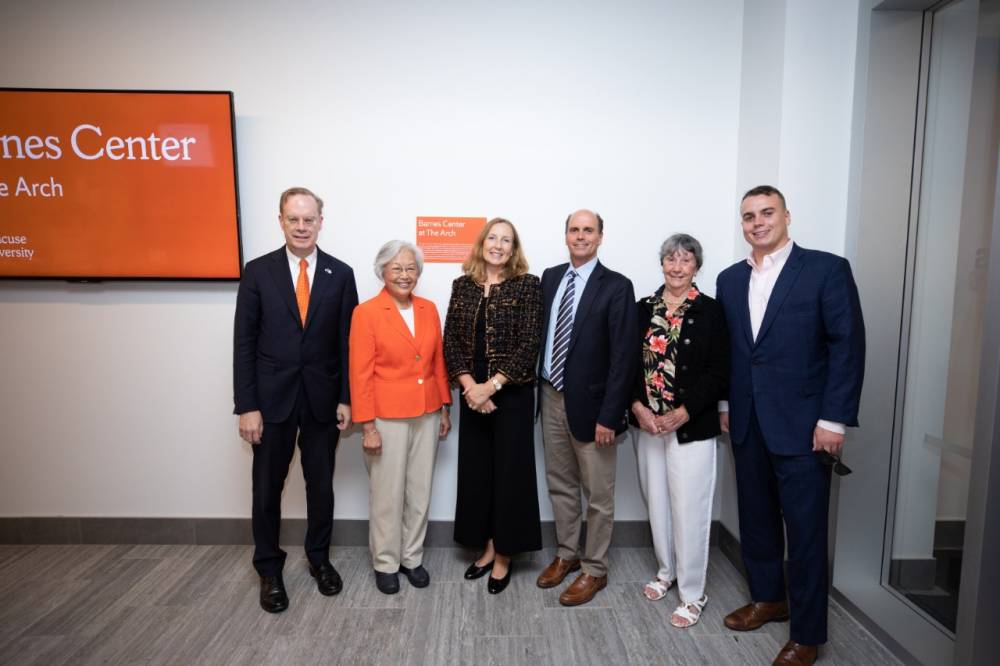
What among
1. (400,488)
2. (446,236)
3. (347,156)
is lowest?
(400,488)

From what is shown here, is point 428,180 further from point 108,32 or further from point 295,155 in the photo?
point 108,32

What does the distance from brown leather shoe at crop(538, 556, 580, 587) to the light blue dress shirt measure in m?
0.98

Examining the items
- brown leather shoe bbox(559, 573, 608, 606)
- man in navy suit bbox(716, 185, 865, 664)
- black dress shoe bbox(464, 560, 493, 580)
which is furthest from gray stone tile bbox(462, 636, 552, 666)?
man in navy suit bbox(716, 185, 865, 664)

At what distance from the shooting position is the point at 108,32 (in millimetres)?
2852

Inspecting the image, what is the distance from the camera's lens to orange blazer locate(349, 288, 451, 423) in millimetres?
2445

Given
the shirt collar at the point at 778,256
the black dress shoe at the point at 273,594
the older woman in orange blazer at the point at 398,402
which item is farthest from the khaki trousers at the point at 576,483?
the black dress shoe at the point at 273,594

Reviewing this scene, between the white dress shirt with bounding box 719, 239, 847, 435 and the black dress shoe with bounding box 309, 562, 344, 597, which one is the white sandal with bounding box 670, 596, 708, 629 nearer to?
the white dress shirt with bounding box 719, 239, 847, 435

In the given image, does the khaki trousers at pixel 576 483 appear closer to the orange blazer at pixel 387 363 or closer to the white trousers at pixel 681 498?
the white trousers at pixel 681 498

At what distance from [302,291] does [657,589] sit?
90.0 inches

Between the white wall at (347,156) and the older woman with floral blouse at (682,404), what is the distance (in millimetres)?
656

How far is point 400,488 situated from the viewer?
101 inches

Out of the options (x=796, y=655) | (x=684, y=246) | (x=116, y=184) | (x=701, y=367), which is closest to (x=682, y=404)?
(x=701, y=367)

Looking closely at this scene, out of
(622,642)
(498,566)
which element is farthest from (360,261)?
(622,642)

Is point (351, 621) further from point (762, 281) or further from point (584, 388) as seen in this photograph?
point (762, 281)
